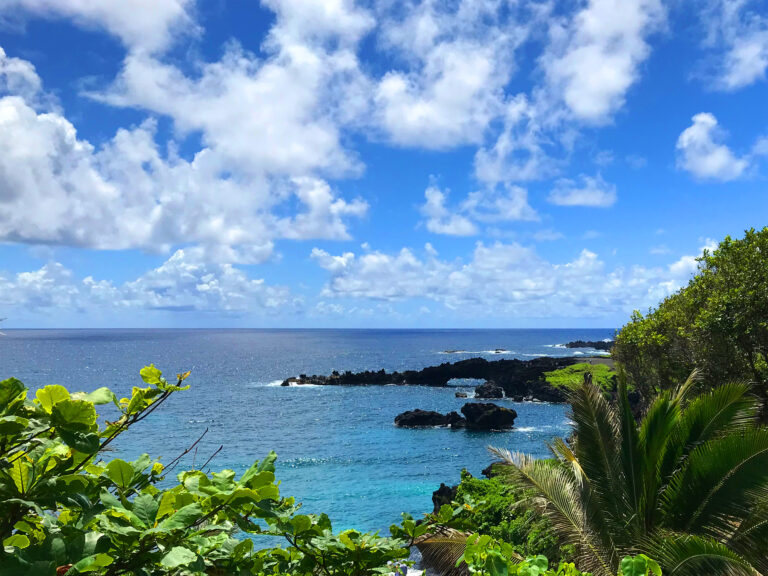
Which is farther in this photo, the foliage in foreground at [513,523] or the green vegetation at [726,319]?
the green vegetation at [726,319]

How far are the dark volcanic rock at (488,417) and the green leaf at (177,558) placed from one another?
165 feet

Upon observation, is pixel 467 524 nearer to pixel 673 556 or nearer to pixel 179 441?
pixel 673 556

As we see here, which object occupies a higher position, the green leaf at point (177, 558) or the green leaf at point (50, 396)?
the green leaf at point (50, 396)

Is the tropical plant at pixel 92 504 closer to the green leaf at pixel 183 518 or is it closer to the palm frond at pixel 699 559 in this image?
the green leaf at pixel 183 518

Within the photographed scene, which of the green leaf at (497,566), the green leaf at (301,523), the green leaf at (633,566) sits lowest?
the green leaf at (633,566)

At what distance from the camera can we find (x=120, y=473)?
6.04ft

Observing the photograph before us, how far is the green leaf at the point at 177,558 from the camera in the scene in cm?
143

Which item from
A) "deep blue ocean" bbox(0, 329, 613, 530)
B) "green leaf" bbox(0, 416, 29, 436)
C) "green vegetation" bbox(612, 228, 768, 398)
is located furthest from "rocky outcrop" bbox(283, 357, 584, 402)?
"green leaf" bbox(0, 416, 29, 436)

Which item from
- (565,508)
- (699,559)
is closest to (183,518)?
(699,559)

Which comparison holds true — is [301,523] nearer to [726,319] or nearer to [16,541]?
[16,541]

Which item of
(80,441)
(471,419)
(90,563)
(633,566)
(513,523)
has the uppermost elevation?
(80,441)

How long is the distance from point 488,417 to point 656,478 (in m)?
42.3

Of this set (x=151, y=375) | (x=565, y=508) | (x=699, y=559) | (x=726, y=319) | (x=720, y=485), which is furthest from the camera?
(x=726, y=319)

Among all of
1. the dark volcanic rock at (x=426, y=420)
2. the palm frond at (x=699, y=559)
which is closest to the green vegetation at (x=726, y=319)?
the palm frond at (x=699, y=559)
